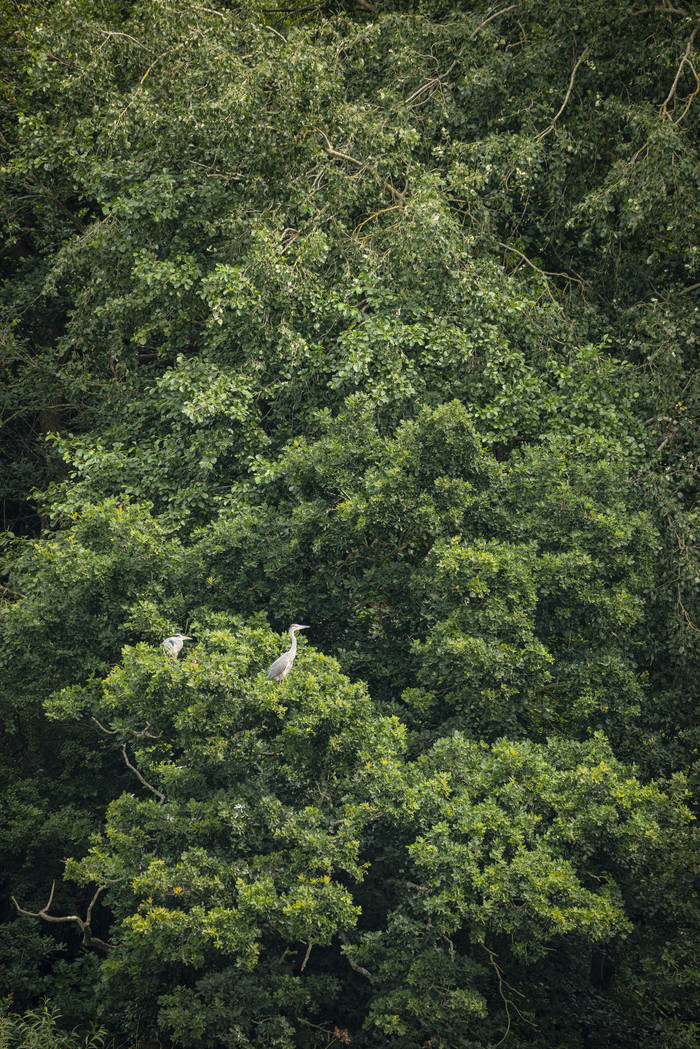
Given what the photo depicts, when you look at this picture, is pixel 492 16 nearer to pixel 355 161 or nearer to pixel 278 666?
pixel 355 161

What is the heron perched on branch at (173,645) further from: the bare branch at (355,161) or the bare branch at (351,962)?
the bare branch at (355,161)

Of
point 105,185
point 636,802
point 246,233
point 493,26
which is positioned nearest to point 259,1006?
point 636,802

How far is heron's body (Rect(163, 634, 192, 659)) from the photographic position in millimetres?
8219

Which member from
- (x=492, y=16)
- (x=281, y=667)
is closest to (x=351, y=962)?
(x=281, y=667)

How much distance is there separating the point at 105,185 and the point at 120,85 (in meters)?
2.21

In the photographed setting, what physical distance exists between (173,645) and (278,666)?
1132 mm

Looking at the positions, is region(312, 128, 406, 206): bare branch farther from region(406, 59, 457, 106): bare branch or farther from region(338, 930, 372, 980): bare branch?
region(338, 930, 372, 980): bare branch

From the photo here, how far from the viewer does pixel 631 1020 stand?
9.49m

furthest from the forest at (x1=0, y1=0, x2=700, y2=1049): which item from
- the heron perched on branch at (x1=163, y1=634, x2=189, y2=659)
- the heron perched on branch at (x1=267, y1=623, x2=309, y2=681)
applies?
the heron perched on branch at (x1=163, y1=634, x2=189, y2=659)

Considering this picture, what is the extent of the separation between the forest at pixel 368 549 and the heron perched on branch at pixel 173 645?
0.92 ft

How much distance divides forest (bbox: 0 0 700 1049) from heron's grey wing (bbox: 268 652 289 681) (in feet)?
0.53

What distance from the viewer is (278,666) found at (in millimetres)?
8008

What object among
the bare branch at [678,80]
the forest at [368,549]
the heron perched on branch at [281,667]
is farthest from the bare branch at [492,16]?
the heron perched on branch at [281,667]

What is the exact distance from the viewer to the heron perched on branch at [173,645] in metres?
8.22
